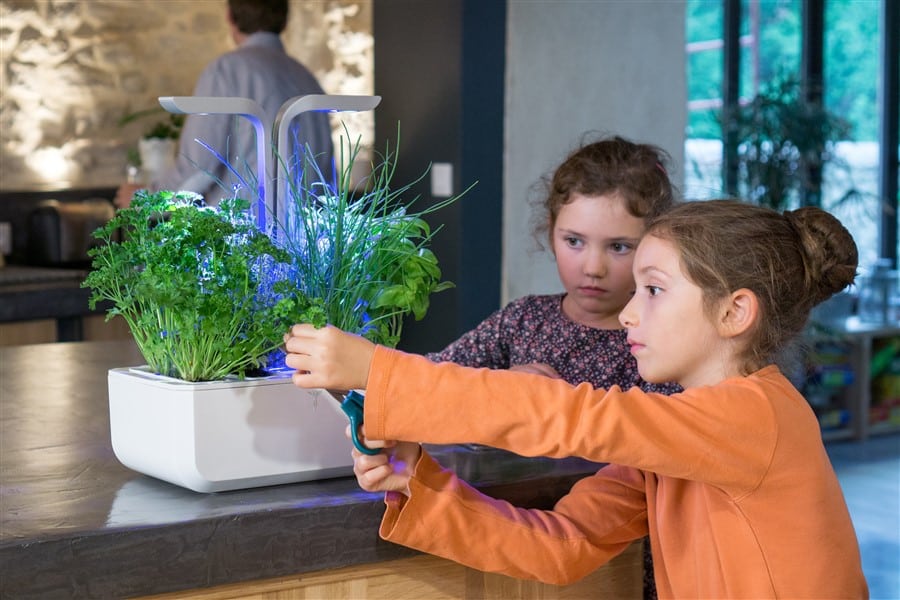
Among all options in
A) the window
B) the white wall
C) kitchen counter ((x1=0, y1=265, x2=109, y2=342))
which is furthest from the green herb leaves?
the window

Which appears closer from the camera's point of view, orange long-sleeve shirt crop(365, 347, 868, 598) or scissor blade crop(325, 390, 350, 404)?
orange long-sleeve shirt crop(365, 347, 868, 598)

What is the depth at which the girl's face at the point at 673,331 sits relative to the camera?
128 centimetres

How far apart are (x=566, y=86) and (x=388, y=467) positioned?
9.31ft

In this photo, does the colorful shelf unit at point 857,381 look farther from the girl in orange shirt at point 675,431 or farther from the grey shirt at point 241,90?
the girl in orange shirt at point 675,431

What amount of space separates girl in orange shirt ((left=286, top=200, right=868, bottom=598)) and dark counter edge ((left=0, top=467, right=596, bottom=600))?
46mm

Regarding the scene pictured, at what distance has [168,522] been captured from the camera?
44.3 inches

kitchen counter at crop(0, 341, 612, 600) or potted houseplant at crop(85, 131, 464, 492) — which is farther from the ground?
potted houseplant at crop(85, 131, 464, 492)

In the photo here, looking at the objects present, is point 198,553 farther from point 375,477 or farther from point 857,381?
point 857,381

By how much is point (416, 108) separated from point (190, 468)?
293cm

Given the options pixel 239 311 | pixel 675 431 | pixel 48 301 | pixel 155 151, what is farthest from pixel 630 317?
pixel 155 151

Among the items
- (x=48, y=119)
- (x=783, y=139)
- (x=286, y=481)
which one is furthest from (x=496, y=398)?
(x=48, y=119)

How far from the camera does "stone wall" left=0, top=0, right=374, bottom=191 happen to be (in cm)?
543

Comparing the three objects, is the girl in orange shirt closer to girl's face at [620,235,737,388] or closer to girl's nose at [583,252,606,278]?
girl's face at [620,235,737,388]

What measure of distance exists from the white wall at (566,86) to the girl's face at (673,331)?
2420 mm
